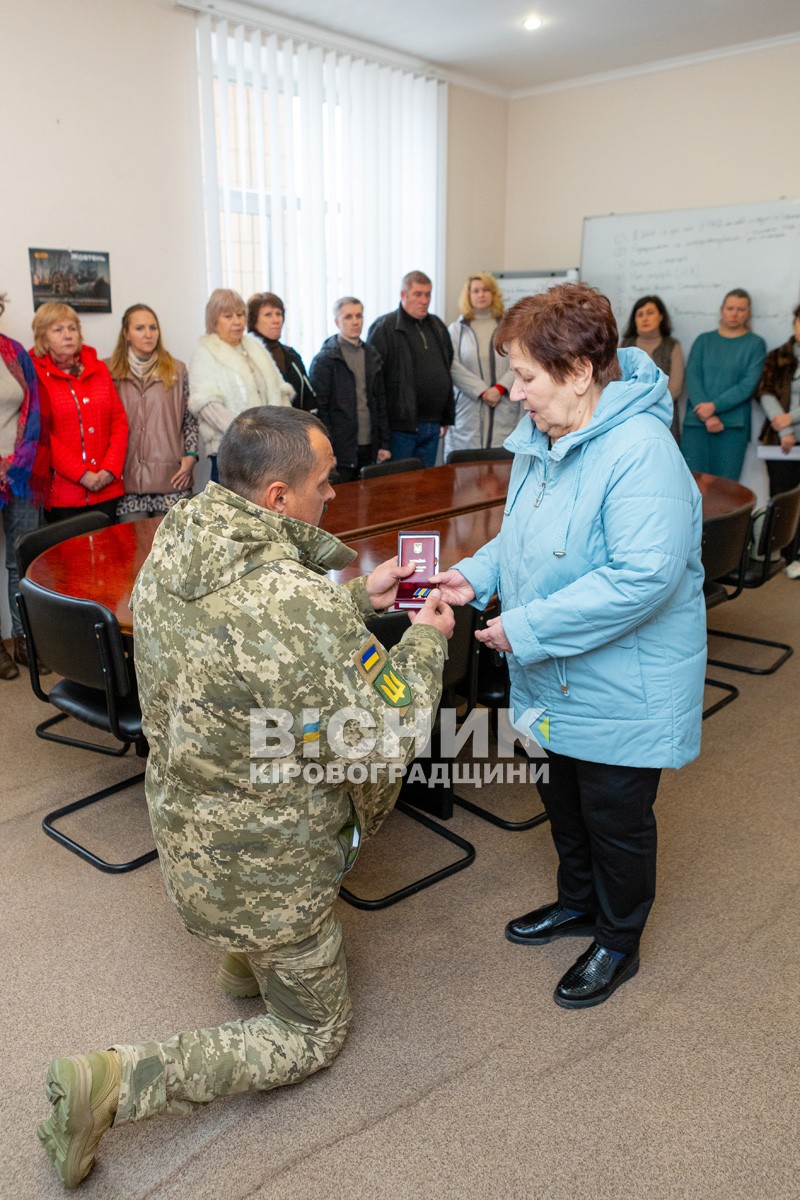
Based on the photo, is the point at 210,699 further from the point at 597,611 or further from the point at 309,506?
the point at 597,611

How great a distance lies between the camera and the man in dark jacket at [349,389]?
529 cm

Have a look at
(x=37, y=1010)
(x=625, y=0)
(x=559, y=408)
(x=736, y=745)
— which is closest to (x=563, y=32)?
(x=625, y=0)

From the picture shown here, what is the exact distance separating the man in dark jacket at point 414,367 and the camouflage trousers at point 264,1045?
4.33 m

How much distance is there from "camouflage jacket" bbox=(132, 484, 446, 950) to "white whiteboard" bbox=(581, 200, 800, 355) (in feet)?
17.7

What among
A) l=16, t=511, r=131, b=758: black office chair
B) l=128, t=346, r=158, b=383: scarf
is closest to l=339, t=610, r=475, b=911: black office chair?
l=16, t=511, r=131, b=758: black office chair

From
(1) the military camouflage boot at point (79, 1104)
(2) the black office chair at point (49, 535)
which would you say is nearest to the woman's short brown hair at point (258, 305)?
(2) the black office chair at point (49, 535)

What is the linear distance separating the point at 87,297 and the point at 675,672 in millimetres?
3944

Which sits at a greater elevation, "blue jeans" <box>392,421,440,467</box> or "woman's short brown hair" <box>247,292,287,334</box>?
"woman's short brown hair" <box>247,292,287,334</box>

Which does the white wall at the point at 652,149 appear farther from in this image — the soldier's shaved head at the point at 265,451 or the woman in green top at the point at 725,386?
the soldier's shaved head at the point at 265,451

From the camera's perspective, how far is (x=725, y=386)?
610 cm

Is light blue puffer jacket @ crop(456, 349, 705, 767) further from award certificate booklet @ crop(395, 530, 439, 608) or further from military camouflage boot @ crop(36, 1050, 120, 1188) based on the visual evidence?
military camouflage boot @ crop(36, 1050, 120, 1188)

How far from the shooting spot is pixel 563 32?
5.64 metres

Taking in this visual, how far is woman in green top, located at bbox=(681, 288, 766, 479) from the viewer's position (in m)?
6.00

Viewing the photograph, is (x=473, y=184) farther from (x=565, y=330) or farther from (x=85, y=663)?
(x=565, y=330)
